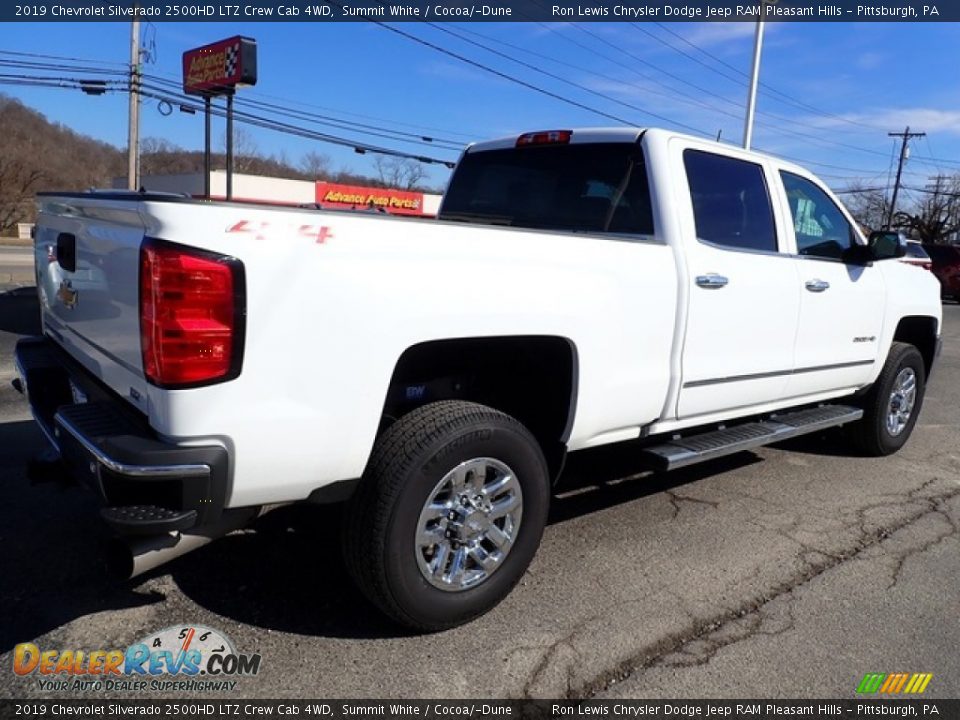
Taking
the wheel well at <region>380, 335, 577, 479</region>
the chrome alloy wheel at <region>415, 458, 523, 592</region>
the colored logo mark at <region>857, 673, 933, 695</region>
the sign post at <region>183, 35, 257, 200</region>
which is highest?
the sign post at <region>183, 35, 257, 200</region>

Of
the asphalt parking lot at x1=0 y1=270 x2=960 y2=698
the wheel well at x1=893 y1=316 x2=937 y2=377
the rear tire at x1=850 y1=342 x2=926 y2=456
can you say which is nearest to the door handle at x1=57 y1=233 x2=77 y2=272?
the asphalt parking lot at x1=0 y1=270 x2=960 y2=698

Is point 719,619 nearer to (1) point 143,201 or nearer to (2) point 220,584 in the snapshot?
(2) point 220,584

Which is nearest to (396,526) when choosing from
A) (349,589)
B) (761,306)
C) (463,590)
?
(463,590)

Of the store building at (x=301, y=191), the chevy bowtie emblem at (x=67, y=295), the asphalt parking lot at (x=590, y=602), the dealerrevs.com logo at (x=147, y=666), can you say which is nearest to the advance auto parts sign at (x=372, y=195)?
the store building at (x=301, y=191)

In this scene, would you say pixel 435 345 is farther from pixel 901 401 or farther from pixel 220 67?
pixel 220 67

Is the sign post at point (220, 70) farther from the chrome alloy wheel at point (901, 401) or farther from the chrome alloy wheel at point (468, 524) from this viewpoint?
the chrome alloy wheel at point (468, 524)

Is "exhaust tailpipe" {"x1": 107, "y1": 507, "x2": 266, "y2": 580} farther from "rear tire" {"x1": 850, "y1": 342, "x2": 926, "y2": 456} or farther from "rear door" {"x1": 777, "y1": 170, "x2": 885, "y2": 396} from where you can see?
"rear tire" {"x1": 850, "y1": 342, "x2": 926, "y2": 456}

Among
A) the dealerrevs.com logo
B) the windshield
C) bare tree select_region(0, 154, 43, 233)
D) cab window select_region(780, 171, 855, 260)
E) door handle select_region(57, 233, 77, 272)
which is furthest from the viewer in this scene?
bare tree select_region(0, 154, 43, 233)

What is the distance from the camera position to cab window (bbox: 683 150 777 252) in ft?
12.9

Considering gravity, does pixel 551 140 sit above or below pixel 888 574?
above

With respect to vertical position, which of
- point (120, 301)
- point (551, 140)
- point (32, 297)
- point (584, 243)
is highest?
point (551, 140)

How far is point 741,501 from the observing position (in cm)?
461

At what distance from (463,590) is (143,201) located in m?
1.80

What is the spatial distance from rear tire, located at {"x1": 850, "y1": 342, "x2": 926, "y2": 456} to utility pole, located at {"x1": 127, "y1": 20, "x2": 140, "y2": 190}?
73.0ft
